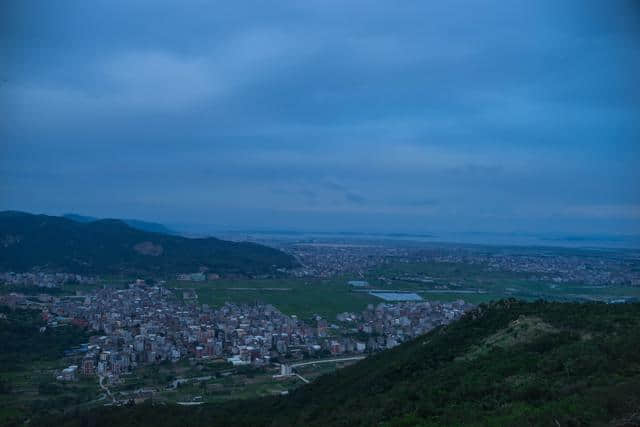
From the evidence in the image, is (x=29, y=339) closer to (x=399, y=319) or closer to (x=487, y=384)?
(x=399, y=319)

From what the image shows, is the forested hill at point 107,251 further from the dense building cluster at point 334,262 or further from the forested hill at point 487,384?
the forested hill at point 487,384

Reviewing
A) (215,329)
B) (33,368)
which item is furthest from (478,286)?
(33,368)

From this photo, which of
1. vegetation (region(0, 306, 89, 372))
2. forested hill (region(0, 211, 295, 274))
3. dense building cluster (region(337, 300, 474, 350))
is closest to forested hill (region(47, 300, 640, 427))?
dense building cluster (region(337, 300, 474, 350))

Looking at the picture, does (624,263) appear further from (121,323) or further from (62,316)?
(62,316)

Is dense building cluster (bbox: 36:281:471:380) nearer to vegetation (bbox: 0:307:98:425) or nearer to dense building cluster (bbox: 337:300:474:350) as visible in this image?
dense building cluster (bbox: 337:300:474:350)

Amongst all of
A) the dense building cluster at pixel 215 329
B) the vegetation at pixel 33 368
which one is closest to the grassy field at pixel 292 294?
the dense building cluster at pixel 215 329
